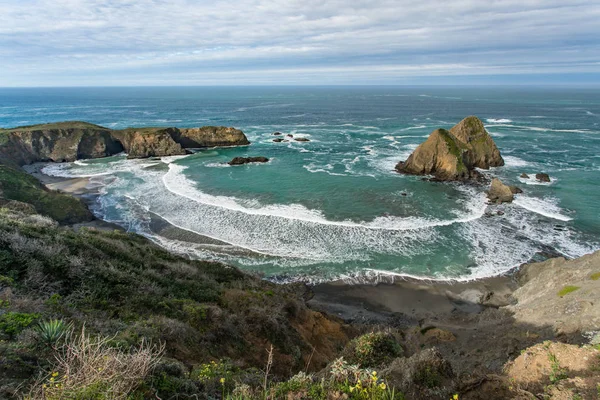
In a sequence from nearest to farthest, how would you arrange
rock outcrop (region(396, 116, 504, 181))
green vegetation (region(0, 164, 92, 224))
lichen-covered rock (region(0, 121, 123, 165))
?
green vegetation (region(0, 164, 92, 224)), rock outcrop (region(396, 116, 504, 181)), lichen-covered rock (region(0, 121, 123, 165))

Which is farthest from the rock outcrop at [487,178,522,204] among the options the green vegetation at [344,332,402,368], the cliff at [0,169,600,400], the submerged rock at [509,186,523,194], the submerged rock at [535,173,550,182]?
the green vegetation at [344,332,402,368]

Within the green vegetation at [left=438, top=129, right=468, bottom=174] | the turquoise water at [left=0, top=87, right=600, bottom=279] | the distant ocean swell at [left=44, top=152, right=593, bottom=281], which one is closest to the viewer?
the distant ocean swell at [left=44, top=152, right=593, bottom=281]

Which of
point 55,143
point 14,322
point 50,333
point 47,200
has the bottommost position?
point 47,200

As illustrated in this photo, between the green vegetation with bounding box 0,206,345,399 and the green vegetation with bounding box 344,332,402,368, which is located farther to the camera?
the green vegetation with bounding box 344,332,402,368

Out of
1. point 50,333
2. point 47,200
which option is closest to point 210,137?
point 47,200

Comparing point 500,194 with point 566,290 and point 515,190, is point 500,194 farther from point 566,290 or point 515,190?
point 566,290

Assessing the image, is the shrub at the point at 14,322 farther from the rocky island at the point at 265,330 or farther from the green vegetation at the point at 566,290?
the green vegetation at the point at 566,290

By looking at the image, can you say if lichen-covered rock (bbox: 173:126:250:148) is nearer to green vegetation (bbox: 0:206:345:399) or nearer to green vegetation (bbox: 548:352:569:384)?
green vegetation (bbox: 0:206:345:399)

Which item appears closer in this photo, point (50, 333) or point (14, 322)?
point (50, 333)
